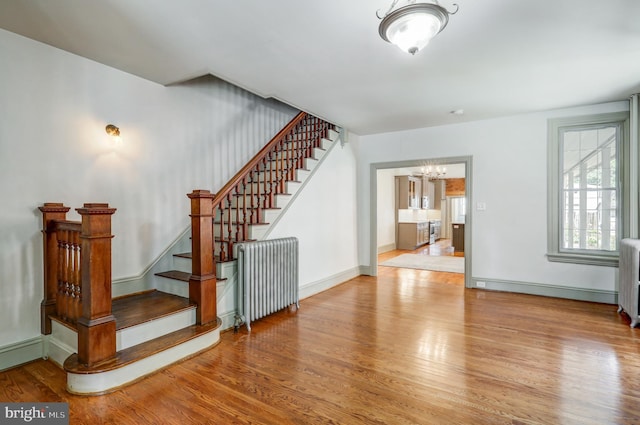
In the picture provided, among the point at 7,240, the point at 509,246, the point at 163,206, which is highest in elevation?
the point at 163,206

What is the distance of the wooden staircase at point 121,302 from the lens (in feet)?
7.46

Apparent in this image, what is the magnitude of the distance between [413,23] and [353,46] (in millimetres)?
953

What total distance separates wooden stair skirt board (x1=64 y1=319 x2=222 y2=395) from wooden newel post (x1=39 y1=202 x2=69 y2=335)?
0.66 metres

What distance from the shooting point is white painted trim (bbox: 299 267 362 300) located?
466 centimetres

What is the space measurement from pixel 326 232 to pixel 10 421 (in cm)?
390

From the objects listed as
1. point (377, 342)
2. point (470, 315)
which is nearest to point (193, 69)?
point (377, 342)

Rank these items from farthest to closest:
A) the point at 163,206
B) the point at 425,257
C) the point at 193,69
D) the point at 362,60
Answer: the point at 425,257
the point at 163,206
the point at 193,69
the point at 362,60

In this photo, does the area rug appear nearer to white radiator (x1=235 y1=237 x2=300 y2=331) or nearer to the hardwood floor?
the hardwood floor

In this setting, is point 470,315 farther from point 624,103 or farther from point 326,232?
point 624,103

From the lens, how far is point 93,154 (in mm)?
3127

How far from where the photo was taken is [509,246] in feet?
16.0

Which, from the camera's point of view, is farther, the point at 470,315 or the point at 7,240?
the point at 470,315

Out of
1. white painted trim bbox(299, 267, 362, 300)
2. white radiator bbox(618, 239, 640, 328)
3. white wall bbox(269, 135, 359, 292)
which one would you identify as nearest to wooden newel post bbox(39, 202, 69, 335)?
white wall bbox(269, 135, 359, 292)

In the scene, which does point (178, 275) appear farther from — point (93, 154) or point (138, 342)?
point (93, 154)
